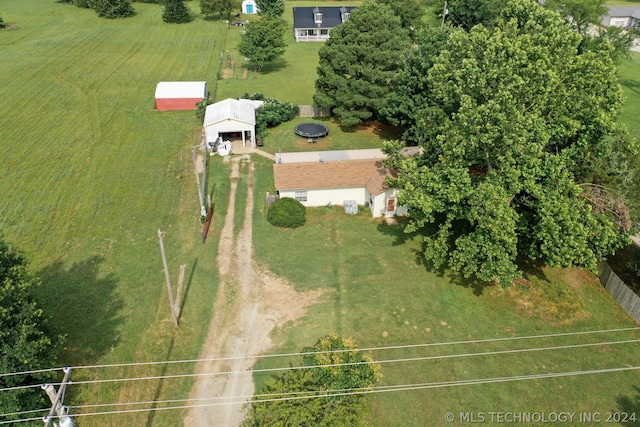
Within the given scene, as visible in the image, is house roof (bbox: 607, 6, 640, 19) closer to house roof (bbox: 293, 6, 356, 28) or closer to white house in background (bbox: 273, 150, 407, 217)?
house roof (bbox: 293, 6, 356, 28)

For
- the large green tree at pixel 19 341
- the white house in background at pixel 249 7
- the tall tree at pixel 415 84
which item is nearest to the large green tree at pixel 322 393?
the large green tree at pixel 19 341

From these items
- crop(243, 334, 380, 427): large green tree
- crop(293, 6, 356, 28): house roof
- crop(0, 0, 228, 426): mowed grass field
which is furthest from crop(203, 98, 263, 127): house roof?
crop(293, 6, 356, 28): house roof

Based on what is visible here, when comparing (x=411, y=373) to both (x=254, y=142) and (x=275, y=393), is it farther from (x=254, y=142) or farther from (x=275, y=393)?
(x=254, y=142)

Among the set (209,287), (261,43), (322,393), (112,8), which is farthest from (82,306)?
(112,8)

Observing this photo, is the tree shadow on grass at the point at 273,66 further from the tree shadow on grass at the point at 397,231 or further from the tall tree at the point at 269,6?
the tree shadow on grass at the point at 397,231

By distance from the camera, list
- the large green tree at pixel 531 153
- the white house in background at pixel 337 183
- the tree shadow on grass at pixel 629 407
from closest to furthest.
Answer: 1. the tree shadow on grass at pixel 629 407
2. the large green tree at pixel 531 153
3. the white house in background at pixel 337 183

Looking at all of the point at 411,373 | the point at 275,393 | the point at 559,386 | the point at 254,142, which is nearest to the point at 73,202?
the point at 254,142

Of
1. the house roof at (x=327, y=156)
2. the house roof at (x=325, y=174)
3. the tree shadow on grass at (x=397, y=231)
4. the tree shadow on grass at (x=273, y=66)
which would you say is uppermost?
the tree shadow on grass at (x=273, y=66)
